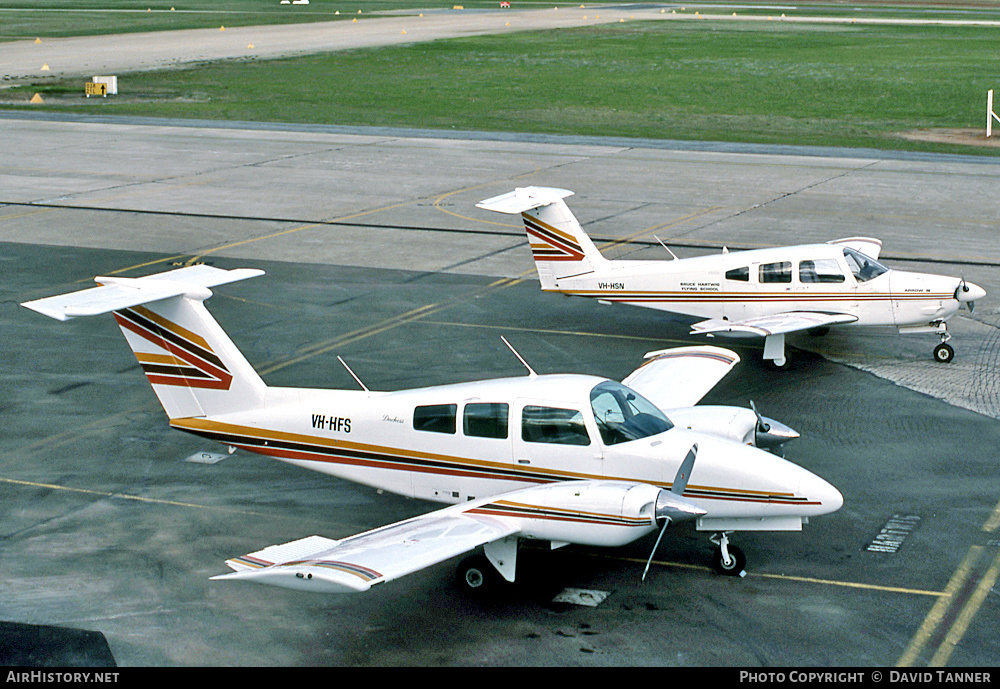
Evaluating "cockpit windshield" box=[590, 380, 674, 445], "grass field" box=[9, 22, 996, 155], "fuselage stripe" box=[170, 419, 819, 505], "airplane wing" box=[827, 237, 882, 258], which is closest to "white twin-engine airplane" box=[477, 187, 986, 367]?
"airplane wing" box=[827, 237, 882, 258]

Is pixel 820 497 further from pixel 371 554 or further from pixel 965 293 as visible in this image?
pixel 965 293

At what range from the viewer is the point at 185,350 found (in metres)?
16.7

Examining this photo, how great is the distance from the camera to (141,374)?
76.9 feet

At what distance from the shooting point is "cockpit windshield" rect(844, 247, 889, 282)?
24.6m

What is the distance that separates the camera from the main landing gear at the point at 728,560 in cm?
1495

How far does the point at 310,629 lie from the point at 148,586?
2.48 metres

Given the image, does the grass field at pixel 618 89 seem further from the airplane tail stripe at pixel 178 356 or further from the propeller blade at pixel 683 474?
the propeller blade at pixel 683 474

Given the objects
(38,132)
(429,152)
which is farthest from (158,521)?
(38,132)

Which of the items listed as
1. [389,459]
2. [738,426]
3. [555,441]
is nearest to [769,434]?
[738,426]

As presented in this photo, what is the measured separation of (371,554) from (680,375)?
8393 millimetres

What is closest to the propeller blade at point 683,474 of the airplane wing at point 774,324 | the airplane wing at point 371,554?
the airplane wing at point 371,554

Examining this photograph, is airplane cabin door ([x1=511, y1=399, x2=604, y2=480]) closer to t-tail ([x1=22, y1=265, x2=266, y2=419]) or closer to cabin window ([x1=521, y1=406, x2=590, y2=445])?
cabin window ([x1=521, y1=406, x2=590, y2=445])

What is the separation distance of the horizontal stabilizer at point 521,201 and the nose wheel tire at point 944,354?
8926 mm

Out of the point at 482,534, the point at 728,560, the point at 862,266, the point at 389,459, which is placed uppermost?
the point at 862,266
